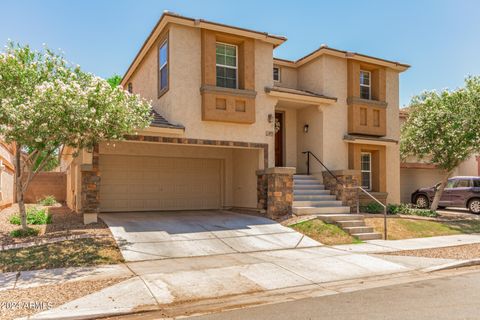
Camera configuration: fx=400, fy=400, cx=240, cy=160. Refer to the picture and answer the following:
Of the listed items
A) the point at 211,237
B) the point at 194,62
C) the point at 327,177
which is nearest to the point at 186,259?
the point at 211,237

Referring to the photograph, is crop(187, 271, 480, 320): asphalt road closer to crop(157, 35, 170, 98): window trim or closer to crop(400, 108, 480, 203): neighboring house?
crop(157, 35, 170, 98): window trim

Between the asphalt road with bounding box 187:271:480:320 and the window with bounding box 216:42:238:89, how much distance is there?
372 inches

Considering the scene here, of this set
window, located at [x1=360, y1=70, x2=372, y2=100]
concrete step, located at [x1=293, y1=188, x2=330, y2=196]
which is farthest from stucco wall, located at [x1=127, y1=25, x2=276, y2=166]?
window, located at [x1=360, y1=70, x2=372, y2=100]

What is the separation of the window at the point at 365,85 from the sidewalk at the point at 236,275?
8.83 metres

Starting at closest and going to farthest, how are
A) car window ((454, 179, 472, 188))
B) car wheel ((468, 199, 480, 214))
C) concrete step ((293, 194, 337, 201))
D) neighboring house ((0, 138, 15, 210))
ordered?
concrete step ((293, 194, 337, 201)) → neighboring house ((0, 138, 15, 210)) → car wheel ((468, 199, 480, 214)) → car window ((454, 179, 472, 188))

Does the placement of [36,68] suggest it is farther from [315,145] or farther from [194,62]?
[315,145]

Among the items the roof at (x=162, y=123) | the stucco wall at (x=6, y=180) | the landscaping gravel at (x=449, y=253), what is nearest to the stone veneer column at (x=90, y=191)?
the roof at (x=162, y=123)

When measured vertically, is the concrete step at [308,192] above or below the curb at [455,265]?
above

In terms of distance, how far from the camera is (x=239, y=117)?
14.2m

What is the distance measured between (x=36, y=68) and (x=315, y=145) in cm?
1068

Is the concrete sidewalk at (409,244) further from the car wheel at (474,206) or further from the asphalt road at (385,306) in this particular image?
the car wheel at (474,206)

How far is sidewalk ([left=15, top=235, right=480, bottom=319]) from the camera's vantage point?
610cm

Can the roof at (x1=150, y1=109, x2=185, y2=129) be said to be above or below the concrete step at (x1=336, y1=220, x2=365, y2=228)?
above

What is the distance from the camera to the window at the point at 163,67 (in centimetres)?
1420
